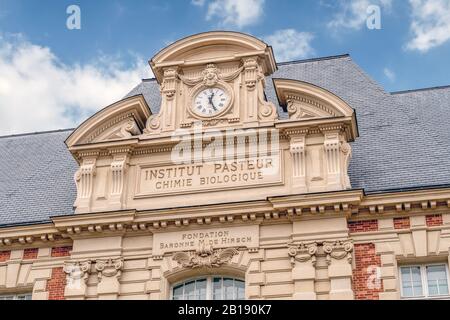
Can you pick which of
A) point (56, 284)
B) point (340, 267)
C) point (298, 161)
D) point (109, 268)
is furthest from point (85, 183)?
point (340, 267)

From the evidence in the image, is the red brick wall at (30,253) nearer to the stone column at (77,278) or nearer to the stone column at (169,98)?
the stone column at (77,278)

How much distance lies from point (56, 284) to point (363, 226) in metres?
6.80

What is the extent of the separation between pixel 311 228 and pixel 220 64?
4.88 metres

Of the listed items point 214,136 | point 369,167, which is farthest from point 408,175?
point 214,136

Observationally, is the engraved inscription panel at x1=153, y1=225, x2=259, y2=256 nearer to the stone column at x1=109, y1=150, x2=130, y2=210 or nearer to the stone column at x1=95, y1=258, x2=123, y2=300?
the stone column at x1=95, y1=258, x2=123, y2=300

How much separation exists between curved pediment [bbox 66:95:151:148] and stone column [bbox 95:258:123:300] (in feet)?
9.73

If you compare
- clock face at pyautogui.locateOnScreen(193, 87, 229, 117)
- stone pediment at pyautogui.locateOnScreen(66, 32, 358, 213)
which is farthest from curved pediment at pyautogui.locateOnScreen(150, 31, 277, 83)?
clock face at pyautogui.locateOnScreen(193, 87, 229, 117)

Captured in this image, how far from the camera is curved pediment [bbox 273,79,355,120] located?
17.1m

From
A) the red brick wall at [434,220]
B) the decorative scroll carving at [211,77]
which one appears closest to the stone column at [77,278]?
the decorative scroll carving at [211,77]

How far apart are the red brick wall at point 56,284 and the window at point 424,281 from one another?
7256 millimetres

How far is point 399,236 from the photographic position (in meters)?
15.9

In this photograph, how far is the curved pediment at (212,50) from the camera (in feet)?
60.3
